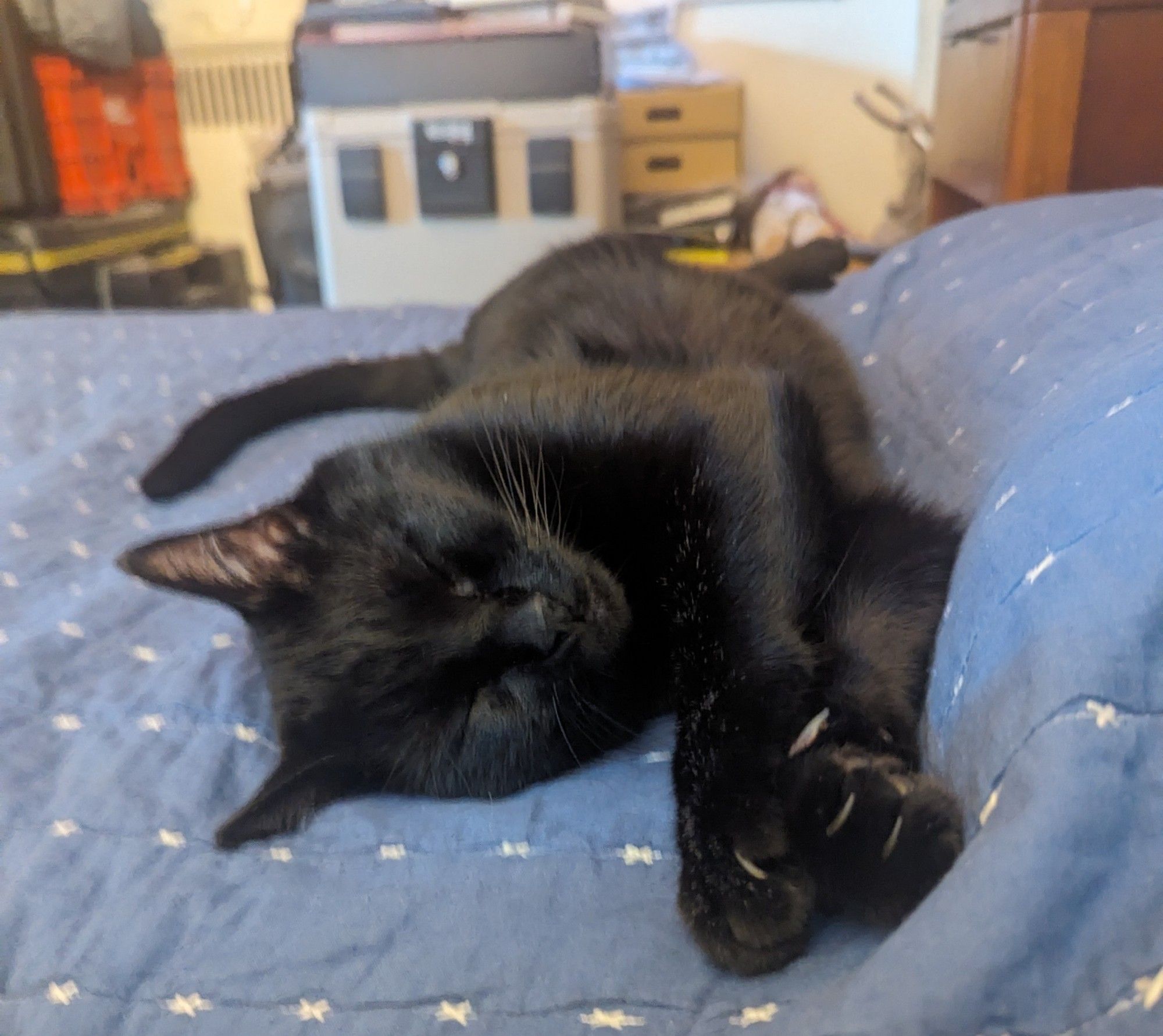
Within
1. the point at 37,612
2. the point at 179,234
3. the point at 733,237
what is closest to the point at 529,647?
the point at 37,612

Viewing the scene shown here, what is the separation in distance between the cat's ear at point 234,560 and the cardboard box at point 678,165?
2.36 metres

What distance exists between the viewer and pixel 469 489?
29.9 inches

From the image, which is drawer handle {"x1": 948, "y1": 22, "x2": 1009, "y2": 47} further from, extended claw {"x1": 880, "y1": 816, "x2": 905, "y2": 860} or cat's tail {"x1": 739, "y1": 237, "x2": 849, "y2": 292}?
extended claw {"x1": 880, "y1": 816, "x2": 905, "y2": 860}

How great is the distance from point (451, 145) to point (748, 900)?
7.12 ft

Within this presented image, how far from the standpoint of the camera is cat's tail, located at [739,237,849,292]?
156cm

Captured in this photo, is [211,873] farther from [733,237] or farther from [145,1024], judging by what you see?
[733,237]

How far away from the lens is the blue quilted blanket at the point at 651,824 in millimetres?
379

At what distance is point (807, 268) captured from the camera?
5.13ft

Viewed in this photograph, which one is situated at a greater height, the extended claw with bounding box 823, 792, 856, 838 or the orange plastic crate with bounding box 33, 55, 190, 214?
the orange plastic crate with bounding box 33, 55, 190, 214

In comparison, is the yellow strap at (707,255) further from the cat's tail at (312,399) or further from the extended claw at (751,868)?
the extended claw at (751,868)

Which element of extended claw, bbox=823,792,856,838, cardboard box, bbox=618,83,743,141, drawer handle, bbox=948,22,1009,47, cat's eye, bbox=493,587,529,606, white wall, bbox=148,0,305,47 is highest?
white wall, bbox=148,0,305,47

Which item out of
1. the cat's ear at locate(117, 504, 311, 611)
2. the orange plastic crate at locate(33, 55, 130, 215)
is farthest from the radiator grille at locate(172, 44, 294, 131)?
the cat's ear at locate(117, 504, 311, 611)

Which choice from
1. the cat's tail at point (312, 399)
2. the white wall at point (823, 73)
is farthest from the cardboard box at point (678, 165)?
the cat's tail at point (312, 399)

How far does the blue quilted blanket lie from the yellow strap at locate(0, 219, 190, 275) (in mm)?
2277
